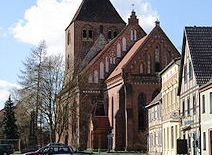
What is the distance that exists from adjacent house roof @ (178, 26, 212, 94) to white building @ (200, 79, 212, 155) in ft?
6.06

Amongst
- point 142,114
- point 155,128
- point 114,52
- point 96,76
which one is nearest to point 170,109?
point 155,128

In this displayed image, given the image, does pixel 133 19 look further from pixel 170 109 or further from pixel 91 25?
pixel 170 109

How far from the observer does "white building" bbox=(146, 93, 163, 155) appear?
6253 cm

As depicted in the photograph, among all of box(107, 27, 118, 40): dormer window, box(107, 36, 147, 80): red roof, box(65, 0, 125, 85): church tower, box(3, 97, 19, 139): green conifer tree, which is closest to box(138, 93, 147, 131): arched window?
box(107, 36, 147, 80): red roof

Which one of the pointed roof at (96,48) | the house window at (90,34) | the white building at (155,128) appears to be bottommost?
the white building at (155,128)

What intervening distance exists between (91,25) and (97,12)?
2.89 m

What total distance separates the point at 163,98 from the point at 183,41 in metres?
11.5

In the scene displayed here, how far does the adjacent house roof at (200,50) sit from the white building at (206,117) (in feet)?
6.06

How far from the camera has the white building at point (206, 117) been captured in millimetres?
41963

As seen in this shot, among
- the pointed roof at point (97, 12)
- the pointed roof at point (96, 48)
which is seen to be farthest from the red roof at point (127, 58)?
the pointed roof at point (97, 12)

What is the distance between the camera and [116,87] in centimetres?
8475

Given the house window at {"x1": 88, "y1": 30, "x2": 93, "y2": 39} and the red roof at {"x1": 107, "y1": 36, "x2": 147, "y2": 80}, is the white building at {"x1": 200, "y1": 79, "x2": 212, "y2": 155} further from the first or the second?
the house window at {"x1": 88, "y1": 30, "x2": 93, "y2": 39}

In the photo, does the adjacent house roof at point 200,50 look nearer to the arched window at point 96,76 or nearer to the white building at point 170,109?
the white building at point 170,109

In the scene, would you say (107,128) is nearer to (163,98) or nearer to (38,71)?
(38,71)
